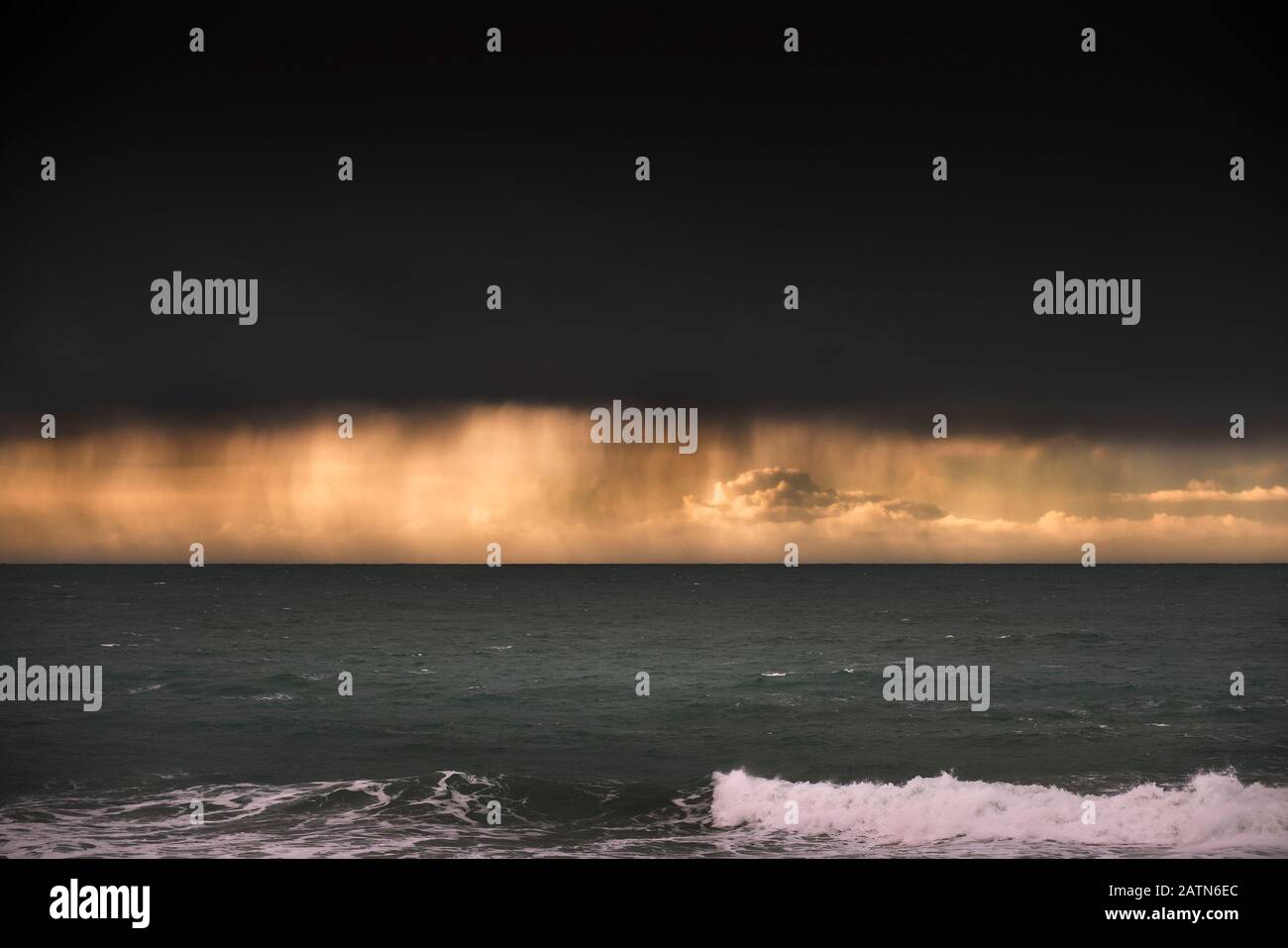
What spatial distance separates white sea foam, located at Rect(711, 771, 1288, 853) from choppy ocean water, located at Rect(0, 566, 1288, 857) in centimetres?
6

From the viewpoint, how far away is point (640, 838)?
17.8 m

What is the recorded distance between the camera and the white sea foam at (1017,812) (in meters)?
17.5

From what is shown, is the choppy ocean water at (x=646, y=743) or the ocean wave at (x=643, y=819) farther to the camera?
the choppy ocean water at (x=646, y=743)

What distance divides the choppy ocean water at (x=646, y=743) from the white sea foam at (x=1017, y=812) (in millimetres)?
63

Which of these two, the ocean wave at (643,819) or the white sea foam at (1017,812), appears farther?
the white sea foam at (1017,812)

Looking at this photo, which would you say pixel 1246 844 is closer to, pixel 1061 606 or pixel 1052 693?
pixel 1052 693

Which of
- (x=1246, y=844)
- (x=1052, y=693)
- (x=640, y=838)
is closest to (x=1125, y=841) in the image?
(x=1246, y=844)

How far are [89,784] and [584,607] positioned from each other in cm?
6145

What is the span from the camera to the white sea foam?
17.5 meters

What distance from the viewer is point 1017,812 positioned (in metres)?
18.6

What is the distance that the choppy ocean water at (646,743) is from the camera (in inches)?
703

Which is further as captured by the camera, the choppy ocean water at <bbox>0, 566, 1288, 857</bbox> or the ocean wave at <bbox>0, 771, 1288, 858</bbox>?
the choppy ocean water at <bbox>0, 566, 1288, 857</bbox>
